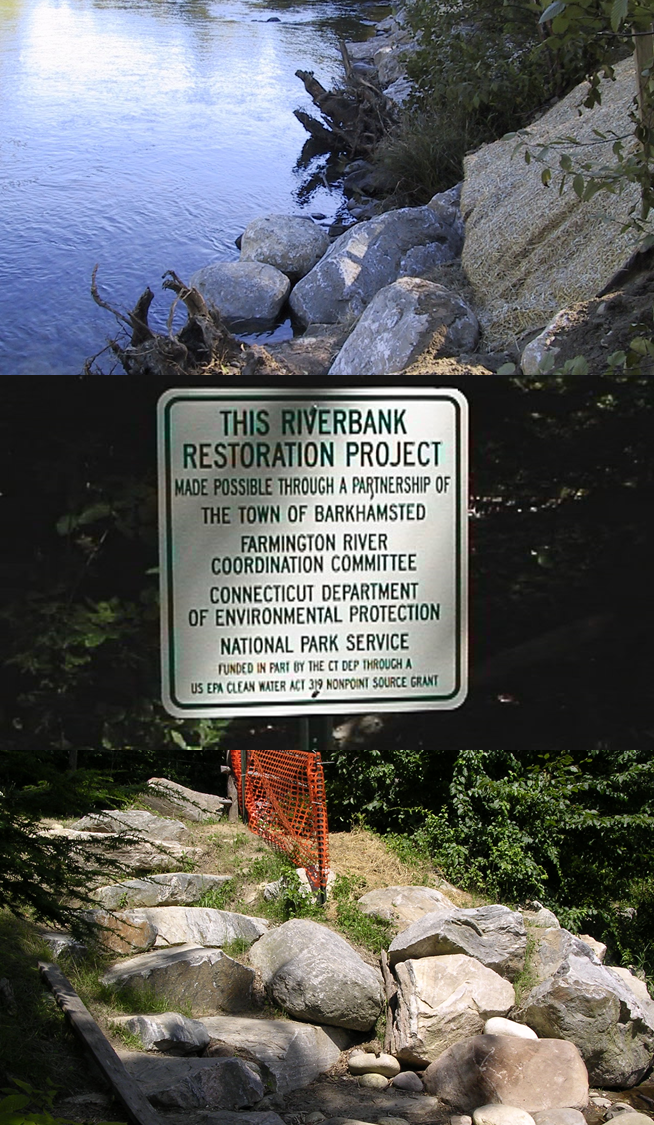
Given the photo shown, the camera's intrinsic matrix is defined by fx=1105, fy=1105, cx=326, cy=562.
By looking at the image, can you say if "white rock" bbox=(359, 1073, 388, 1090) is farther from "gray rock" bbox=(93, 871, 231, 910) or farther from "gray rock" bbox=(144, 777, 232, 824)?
"gray rock" bbox=(144, 777, 232, 824)

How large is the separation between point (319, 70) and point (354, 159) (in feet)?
17.9

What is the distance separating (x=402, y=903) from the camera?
29.7 ft

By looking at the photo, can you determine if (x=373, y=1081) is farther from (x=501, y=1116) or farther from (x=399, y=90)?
(x=399, y=90)

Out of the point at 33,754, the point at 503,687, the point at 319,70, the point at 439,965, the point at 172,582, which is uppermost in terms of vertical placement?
the point at 319,70

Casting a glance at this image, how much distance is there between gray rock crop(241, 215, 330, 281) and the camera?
18500 mm

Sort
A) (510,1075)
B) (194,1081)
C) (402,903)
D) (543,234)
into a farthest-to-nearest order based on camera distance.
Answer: (543,234) < (402,903) < (510,1075) < (194,1081)

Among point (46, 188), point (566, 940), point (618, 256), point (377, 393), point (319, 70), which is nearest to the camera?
point (377, 393)

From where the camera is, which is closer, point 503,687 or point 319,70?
point 503,687

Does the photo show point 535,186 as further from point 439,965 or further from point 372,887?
point 439,965

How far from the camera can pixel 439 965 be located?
25.2 ft

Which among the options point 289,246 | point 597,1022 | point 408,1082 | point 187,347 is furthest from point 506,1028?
point 289,246

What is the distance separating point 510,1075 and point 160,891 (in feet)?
9.37

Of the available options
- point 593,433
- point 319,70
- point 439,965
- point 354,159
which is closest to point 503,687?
point 593,433

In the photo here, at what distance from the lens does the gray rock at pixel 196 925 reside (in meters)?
7.64
